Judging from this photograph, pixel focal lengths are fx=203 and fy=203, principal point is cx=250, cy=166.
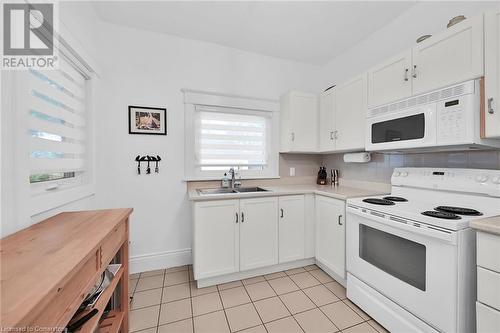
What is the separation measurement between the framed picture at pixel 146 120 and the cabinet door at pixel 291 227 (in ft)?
5.27

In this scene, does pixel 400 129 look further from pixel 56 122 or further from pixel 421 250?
pixel 56 122

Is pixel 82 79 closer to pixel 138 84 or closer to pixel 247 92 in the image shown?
pixel 138 84

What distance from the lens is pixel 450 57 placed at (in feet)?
4.60

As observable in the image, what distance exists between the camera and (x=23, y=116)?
3.45ft

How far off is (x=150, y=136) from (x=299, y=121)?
1847 mm

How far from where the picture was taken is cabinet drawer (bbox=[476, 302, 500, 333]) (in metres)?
0.98

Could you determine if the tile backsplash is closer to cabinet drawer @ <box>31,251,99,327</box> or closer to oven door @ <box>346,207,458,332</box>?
oven door @ <box>346,207,458,332</box>

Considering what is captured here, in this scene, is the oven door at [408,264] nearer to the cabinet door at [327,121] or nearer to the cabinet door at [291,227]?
the cabinet door at [291,227]

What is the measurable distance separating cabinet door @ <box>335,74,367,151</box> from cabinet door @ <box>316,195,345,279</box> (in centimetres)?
68

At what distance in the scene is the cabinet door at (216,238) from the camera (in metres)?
1.96

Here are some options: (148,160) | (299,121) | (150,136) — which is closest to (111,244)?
(148,160)

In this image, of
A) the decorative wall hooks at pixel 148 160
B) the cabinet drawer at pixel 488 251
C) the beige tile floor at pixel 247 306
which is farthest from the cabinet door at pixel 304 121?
the cabinet drawer at pixel 488 251

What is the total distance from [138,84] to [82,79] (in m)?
0.49

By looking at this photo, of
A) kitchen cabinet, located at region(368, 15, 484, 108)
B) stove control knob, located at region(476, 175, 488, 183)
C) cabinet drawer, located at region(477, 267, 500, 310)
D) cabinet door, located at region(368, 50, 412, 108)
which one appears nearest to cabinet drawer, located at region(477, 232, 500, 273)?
cabinet drawer, located at region(477, 267, 500, 310)
